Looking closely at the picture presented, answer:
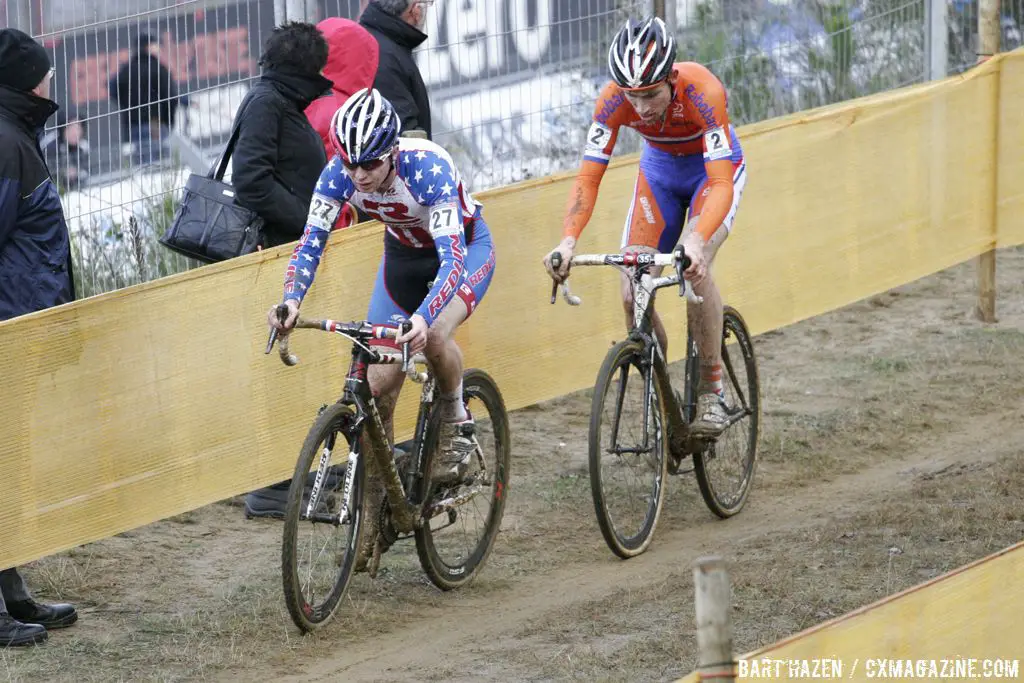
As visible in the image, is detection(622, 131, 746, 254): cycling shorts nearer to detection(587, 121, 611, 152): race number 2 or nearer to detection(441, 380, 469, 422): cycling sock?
detection(587, 121, 611, 152): race number 2

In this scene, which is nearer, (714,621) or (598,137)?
(714,621)

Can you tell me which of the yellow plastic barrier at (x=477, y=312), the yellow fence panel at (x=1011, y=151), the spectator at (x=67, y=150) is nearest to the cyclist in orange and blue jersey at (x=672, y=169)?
the yellow plastic barrier at (x=477, y=312)

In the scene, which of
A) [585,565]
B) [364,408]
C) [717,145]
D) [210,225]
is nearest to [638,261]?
[717,145]

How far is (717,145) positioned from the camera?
6.94m

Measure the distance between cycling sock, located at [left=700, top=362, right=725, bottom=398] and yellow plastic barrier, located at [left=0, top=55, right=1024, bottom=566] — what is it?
1.27 meters

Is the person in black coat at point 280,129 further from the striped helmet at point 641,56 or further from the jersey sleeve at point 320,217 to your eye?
the striped helmet at point 641,56

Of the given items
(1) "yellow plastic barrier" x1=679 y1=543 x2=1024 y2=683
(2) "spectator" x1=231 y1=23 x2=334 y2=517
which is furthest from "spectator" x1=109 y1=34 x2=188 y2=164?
(1) "yellow plastic barrier" x1=679 y1=543 x2=1024 y2=683

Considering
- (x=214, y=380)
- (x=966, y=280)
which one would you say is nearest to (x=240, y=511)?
(x=214, y=380)

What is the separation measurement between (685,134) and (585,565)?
2.08 meters

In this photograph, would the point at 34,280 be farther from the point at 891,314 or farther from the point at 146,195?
the point at 891,314

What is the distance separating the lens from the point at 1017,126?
11.4m

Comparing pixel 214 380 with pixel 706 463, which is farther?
pixel 706 463

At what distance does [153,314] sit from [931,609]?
12.3 feet

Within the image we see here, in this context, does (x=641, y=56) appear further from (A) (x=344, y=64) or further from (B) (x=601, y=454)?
(A) (x=344, y=64)
